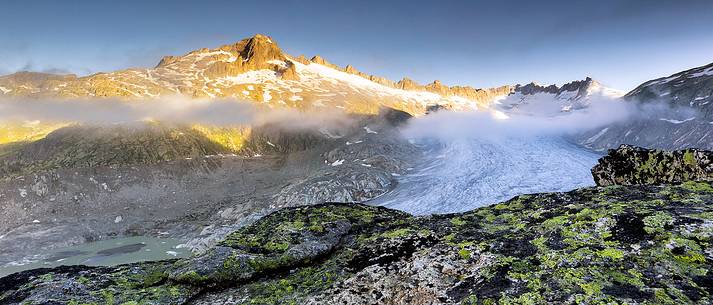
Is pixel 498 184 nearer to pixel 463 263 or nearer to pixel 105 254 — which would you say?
pixel 463 263

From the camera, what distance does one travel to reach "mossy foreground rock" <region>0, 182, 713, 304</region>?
6.44 meters

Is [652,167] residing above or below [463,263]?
above

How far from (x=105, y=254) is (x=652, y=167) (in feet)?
684

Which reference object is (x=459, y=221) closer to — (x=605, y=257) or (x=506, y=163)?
(x=605, y=257)

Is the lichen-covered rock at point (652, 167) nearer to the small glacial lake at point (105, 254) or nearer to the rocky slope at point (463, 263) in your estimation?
the rocky slope at point (463, 263)

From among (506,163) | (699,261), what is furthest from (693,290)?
(506,163)

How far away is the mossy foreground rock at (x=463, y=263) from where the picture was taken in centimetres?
644

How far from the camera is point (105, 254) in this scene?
178250mm

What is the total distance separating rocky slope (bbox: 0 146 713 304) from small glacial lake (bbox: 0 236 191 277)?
171928 mm

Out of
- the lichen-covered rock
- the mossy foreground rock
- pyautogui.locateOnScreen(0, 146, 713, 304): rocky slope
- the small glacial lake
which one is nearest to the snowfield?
the small glacial lake

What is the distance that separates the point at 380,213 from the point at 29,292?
357 inches

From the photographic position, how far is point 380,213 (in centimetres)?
1330

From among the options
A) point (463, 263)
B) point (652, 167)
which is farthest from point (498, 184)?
point (463, 263)

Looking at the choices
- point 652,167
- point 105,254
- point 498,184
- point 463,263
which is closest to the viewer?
point 463,263
